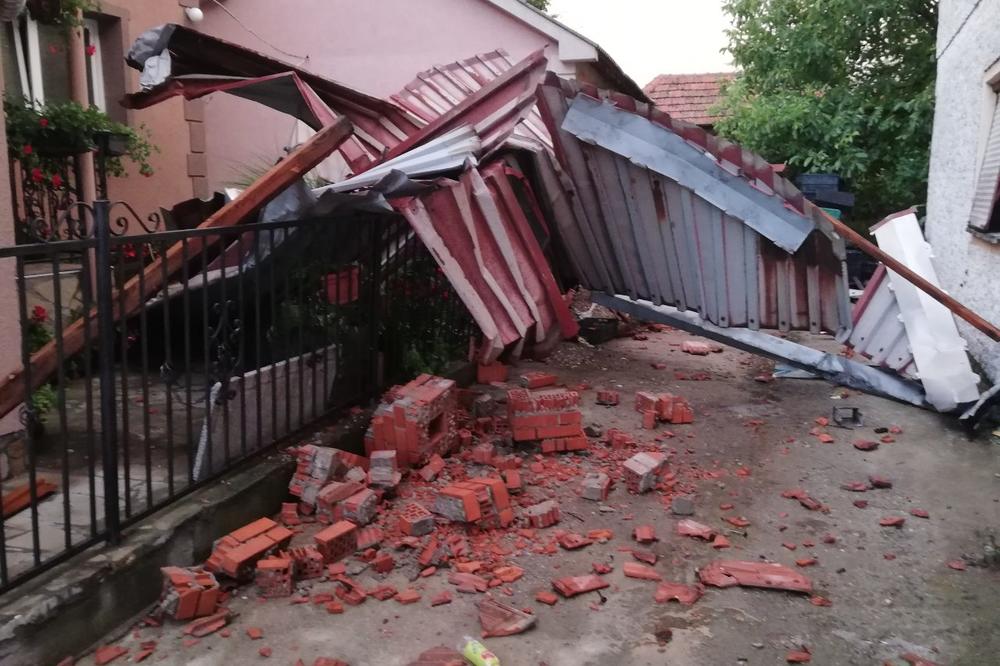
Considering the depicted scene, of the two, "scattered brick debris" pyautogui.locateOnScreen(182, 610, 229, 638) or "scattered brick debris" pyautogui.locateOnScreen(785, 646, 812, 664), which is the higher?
"scattered brick debris" pyautogui.locateOnScreen(182, 610, 229, 638)

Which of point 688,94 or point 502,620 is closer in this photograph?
point 502,620

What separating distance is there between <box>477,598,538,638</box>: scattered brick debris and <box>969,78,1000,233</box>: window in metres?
5.74

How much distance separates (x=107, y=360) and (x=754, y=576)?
3.02 metres

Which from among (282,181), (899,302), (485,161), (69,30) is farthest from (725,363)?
(69,30)

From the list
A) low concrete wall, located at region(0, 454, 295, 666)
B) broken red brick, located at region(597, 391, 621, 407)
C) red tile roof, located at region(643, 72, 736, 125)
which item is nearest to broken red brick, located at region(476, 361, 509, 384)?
broken red brick, located at region(597, 391, 621, 407)

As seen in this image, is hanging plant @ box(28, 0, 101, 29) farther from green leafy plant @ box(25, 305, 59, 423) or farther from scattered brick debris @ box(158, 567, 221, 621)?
scattered brick debris @ box(158, 567, 221, 621)

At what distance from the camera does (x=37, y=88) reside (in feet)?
25.5

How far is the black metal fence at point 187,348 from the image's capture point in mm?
3281

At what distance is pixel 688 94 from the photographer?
766 inches

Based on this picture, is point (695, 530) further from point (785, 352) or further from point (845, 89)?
point (845, 89)

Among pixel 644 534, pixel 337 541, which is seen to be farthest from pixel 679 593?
pixel 337 541

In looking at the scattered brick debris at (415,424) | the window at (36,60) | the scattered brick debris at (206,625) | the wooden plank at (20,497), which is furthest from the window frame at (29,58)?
the scattered brick debris at (206,625)

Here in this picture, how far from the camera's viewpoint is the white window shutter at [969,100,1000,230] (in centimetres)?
683

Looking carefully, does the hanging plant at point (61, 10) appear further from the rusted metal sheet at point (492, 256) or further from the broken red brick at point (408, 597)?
the broken red brick at point (408, 597)
